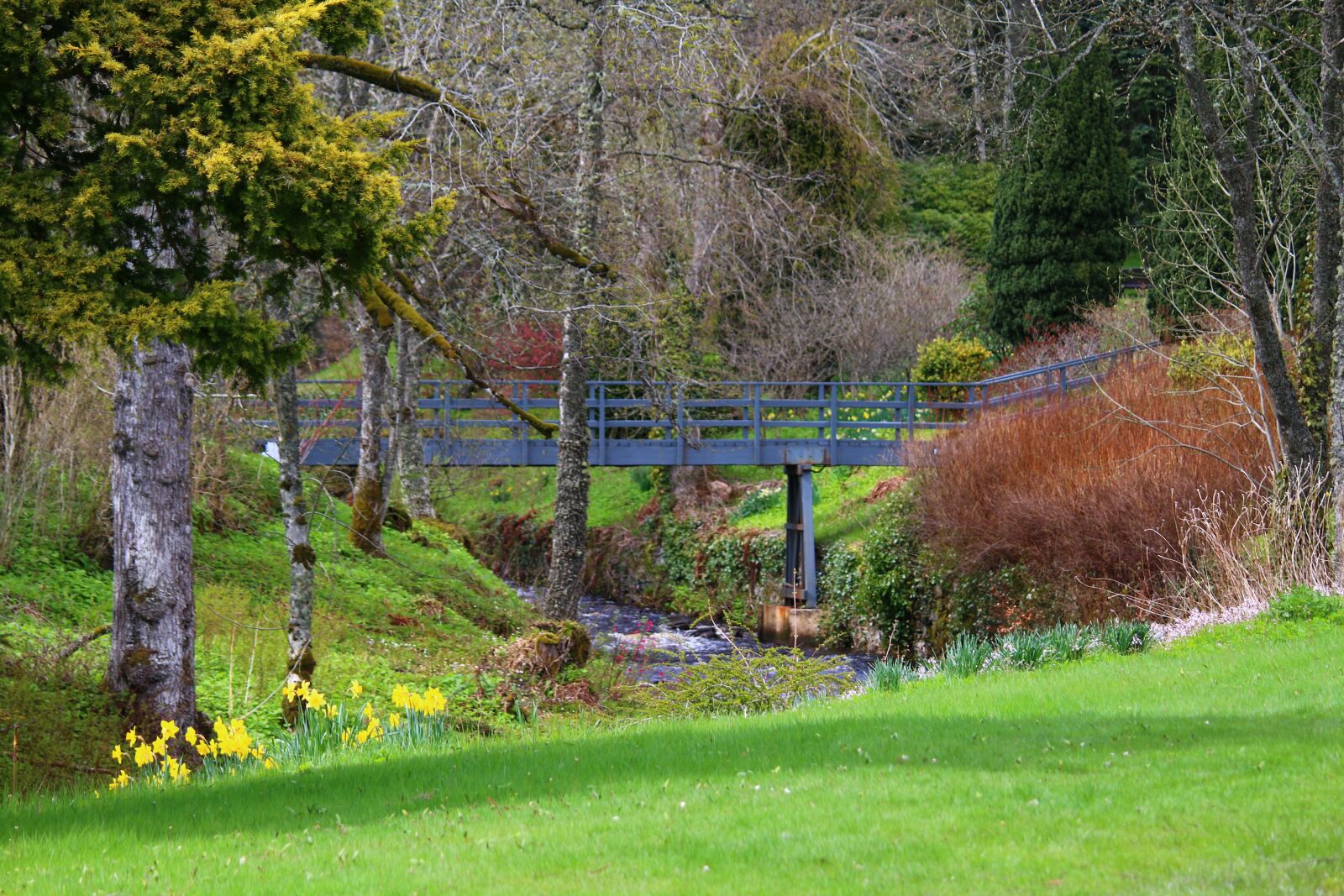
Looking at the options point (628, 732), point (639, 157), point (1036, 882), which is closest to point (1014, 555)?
point (639, 157)

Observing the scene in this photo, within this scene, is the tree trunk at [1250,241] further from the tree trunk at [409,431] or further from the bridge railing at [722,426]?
the tree trunk at [409,431]

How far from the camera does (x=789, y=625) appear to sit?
24.0 m

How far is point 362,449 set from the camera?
17.3m

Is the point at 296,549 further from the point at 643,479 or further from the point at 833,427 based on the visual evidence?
the point at 643,479

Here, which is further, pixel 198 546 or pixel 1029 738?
pixel 198 546

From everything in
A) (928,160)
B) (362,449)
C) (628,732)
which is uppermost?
(928,160)

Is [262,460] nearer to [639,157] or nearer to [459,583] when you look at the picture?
[459,583]

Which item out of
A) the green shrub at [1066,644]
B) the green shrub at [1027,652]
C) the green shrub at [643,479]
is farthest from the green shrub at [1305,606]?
the green shrub at [643,479]

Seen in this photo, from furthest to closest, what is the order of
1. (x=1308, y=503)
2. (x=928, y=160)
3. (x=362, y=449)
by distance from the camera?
(x=928, y=160) → (x=362, y=449) → (x=1308, y=503)

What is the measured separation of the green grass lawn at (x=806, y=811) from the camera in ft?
16.1

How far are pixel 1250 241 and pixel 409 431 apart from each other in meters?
13.4

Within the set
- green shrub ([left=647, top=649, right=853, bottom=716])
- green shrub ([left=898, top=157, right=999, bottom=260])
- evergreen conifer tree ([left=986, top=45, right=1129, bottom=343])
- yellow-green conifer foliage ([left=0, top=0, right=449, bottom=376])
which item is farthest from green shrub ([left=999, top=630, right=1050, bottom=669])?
green shrub ([left=898, top=157, right=999, bottom=260])

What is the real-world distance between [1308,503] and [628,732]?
7725 mm

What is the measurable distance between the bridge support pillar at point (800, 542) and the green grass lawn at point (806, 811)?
15503 mm
